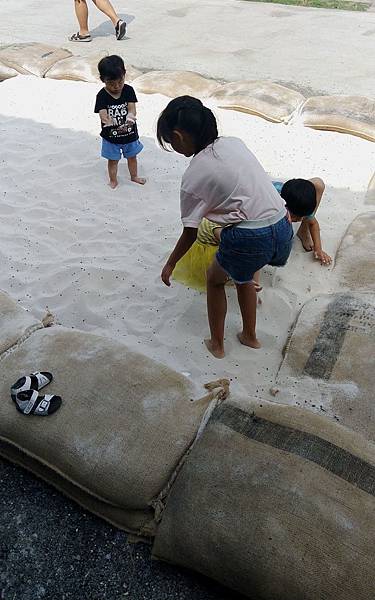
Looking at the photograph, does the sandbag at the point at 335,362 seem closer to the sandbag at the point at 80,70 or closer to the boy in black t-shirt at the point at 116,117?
the boy in black t-shirt at the point at 116,117

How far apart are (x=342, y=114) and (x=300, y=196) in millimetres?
2460

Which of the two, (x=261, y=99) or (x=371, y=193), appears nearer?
(x=371, y=193)

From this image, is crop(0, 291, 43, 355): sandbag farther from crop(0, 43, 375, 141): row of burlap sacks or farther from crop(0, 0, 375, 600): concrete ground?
crop(0, 43, 375, 141): row of burlap sacks

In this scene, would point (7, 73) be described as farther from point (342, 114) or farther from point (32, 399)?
point (32, 399)

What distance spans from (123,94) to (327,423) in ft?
10.5

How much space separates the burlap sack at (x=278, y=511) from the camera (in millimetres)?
1616

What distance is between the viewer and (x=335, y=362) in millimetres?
2619

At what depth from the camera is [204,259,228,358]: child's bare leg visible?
261 cm

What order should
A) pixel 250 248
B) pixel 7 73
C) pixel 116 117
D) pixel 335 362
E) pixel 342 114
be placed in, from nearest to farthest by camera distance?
1. pixel 250 248
2. pixel 335 362
3. pixel 116 117
4. pixel 342 114
5. pixel 7 73

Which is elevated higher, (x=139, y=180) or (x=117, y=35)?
(x=117, y=35)

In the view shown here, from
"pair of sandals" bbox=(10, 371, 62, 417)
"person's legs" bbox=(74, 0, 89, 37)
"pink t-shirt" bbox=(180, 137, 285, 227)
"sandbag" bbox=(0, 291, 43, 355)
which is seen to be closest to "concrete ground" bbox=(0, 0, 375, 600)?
"person's legs" bbox=(74, 0, 89, 37)

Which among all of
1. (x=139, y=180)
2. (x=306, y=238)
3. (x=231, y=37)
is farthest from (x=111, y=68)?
(x=231, y=37)

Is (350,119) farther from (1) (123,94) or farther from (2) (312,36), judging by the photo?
(2) (312,36)

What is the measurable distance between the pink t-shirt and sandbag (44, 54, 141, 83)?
178 inches
